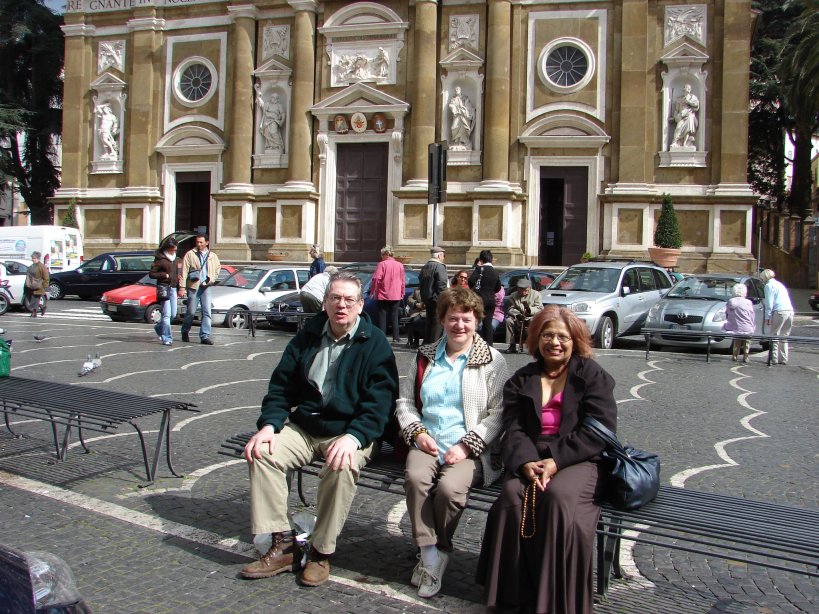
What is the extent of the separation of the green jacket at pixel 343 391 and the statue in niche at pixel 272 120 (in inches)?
990

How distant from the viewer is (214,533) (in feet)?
16.1

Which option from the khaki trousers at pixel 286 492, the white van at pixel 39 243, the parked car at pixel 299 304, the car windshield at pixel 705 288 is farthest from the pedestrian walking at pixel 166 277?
the white van at pixel 39 243

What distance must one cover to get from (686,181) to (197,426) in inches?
850

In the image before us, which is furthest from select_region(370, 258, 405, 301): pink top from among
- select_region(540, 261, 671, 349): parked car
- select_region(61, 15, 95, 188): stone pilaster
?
select_region(61, 15, 95, 188): stone pilaster

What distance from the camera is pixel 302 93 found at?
2836 centimetres

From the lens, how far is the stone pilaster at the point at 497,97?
26.6m

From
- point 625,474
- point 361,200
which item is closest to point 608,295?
point 625,474

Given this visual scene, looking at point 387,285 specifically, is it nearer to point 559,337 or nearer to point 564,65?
point 559,337

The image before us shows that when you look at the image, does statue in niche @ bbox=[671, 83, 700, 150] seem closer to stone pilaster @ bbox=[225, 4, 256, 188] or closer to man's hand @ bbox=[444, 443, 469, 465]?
stone pilaster @ bbox=[225, 4, 256, 188]

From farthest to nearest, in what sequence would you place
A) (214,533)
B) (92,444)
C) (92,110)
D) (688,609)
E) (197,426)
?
(92,110), (197,426), (92,444), (214,533), (688,609)

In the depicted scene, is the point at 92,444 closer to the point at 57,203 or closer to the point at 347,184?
the point at 347,184

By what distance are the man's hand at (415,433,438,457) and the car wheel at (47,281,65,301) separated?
80.4 ft

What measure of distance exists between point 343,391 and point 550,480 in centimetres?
133

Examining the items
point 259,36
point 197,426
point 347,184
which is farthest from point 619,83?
point 197,426
